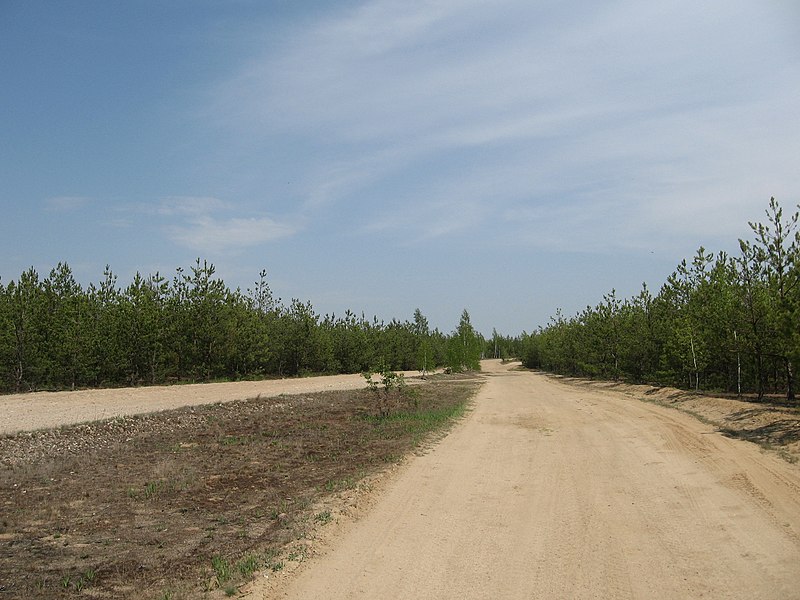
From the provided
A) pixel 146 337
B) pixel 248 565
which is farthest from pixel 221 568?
pixel 146 337

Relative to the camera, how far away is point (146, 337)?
33.9 metres

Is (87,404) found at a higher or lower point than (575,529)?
higher

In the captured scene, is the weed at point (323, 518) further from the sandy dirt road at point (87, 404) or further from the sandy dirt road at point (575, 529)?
the sandy dirt road at point (87, 404)

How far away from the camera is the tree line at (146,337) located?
28.8 metres

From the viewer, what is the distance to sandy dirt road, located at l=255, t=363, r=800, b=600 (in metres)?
5.55

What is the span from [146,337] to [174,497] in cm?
2760

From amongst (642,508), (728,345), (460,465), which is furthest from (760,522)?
(728,345)

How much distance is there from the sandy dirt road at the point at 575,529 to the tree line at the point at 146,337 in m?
10.4

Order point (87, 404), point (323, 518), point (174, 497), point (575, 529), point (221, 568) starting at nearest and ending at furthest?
point (221, 568)
point (575, 529)
point (323, 518)
point (174, 497)
point (87, 404)

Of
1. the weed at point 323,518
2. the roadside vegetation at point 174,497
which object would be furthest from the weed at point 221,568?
the weed at point 323,518

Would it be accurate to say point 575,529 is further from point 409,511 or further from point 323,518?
point 323,518

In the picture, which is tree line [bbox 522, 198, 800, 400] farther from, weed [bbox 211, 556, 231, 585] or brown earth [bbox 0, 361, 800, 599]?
weed [bbox 211, 556, 231, 585]

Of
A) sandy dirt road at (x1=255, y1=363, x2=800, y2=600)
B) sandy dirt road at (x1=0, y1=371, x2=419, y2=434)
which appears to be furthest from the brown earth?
sandy dirt road at (x1=0, y1=371, x2=419, y2=434)

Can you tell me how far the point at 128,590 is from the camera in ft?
18.0
